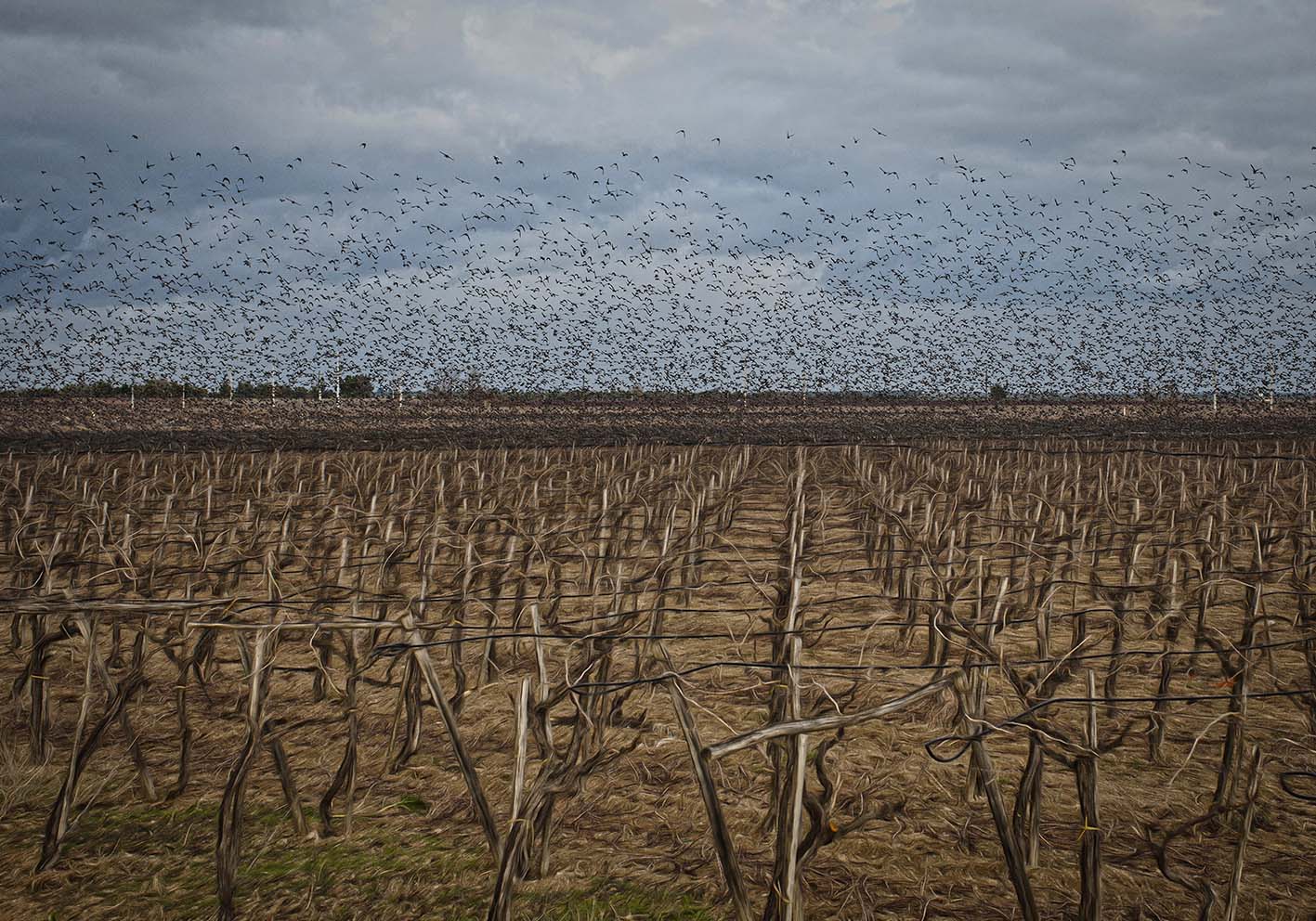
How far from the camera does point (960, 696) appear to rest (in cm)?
327

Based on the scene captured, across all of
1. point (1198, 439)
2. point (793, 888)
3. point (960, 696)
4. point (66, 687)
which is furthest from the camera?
point (1198, 439)

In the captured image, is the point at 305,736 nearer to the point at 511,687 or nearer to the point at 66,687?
the point at 511,687

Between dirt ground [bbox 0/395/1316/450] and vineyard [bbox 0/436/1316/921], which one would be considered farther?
dirt ground [bbox 0/395/1316/450]

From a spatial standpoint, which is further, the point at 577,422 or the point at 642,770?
the point at 577,422

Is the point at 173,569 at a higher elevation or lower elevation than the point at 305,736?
higher

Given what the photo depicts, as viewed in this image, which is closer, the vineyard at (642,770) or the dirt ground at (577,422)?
the vineyard at (642,770)

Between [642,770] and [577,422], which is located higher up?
[577,422]

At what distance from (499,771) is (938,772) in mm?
2694

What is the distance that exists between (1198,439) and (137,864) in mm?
34518

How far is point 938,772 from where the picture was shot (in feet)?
16.5

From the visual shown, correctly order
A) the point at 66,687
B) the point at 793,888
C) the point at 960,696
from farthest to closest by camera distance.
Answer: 1. the point at 66,687
2. the point at 960,696
3. the point at 793,888

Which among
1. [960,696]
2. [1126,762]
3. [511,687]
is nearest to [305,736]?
[511,687]

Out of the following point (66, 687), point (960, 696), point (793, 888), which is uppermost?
point (960, 696)

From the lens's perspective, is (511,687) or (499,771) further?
(511,687)
